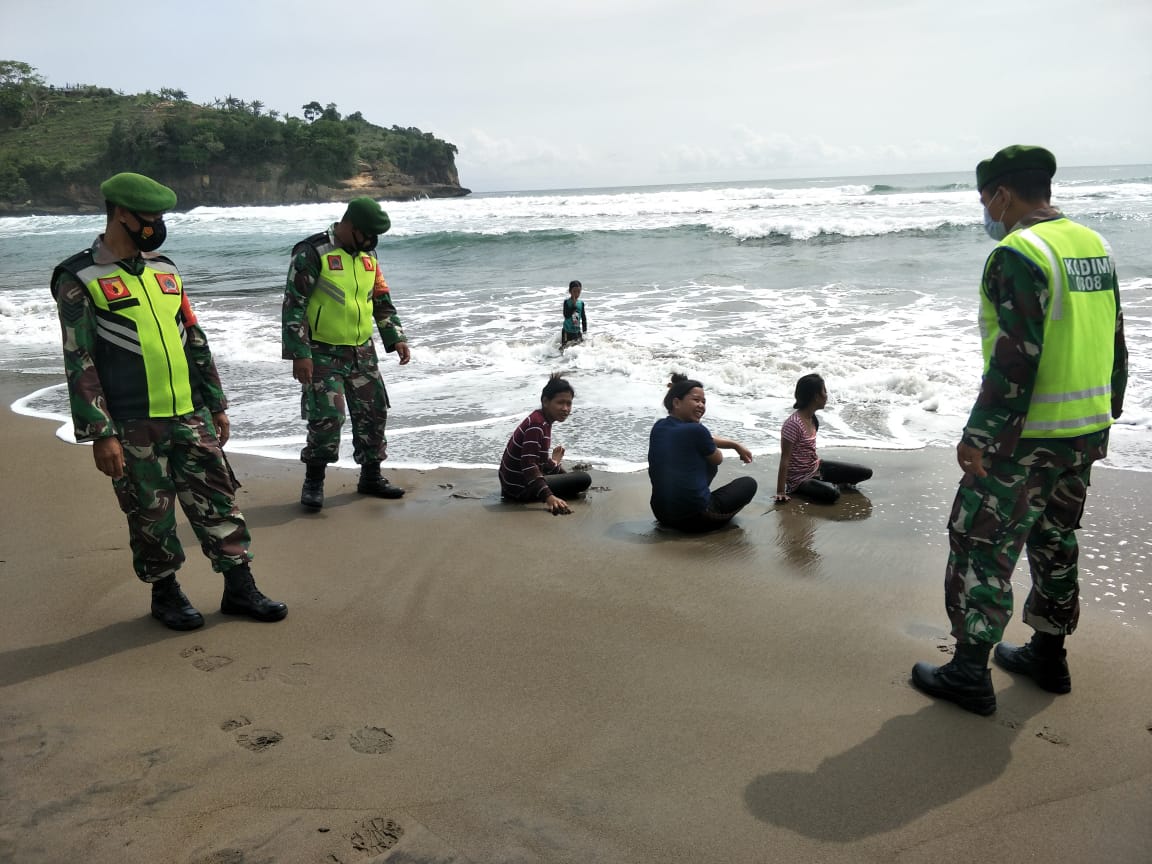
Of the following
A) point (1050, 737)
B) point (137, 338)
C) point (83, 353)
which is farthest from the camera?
point (137, 338)

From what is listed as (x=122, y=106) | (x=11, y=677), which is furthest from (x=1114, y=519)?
(x=122, y=106)

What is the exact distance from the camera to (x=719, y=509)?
15.9 feet

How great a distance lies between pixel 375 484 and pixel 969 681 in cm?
374

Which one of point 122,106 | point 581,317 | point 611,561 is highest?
point 122,106

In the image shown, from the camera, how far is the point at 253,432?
7.15 metres

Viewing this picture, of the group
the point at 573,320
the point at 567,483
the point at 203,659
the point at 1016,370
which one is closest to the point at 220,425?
the point at 203,659

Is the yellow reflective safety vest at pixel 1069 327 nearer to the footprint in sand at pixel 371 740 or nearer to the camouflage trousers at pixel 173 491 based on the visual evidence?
the footprint in sand at pixel 371 740

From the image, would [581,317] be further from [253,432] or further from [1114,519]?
[1114,519]

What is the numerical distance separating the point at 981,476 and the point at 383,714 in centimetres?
213

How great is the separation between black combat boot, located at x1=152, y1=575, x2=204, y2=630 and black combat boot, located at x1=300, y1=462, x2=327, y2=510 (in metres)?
1.67

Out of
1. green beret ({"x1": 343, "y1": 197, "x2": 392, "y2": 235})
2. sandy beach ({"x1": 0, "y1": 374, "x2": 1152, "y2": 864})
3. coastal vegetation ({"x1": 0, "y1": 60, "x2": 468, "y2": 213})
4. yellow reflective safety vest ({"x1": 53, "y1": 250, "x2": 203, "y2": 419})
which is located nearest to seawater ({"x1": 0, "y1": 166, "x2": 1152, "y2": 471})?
green beret ({"x1": 343, "y1": 197, "x2": 392, "y2": 235})

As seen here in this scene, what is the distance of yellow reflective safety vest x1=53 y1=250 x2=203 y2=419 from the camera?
3.18m

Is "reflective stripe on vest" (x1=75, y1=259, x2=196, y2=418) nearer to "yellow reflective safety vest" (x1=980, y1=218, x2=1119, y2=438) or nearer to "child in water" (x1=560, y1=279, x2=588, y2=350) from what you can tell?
"yellow reflective safety vest" (x1=980, y1=218, x2=1119, y2=438)

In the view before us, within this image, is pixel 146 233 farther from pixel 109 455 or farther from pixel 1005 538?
pixel 1005 538
